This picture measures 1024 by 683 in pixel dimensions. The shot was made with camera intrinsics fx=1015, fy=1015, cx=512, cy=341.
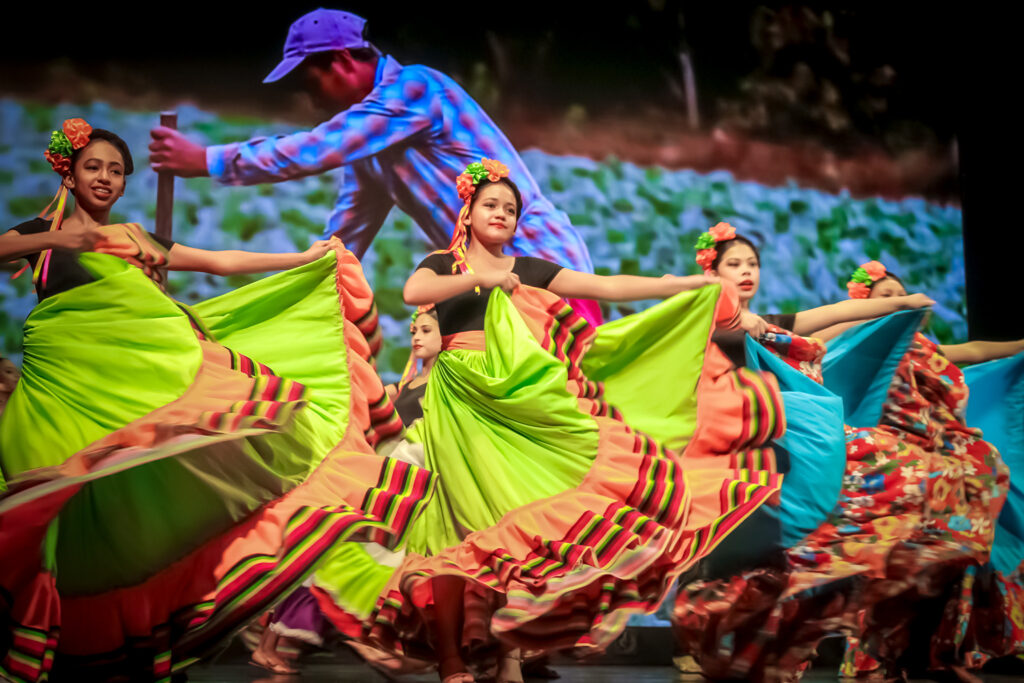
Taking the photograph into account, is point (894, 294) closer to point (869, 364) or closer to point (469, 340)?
point (869, 364)

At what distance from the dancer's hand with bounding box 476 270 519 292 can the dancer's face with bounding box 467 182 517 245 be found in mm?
189

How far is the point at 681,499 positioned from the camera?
2.92 meters

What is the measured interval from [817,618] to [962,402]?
159 cm

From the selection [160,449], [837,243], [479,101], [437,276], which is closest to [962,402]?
[837,243]

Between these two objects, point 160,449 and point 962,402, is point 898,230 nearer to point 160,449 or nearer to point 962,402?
point 962,402

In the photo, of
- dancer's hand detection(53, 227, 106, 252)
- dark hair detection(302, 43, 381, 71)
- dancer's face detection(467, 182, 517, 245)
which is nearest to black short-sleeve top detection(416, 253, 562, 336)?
dancer's face detection(467, 182, 517, 245)

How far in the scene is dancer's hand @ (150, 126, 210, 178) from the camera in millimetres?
4586

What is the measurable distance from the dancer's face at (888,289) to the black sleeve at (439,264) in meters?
2.14

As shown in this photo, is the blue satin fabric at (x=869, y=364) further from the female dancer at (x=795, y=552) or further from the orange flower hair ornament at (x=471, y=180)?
the orange flower hair ornament at (x=471, y=180)

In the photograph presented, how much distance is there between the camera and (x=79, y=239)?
308cm

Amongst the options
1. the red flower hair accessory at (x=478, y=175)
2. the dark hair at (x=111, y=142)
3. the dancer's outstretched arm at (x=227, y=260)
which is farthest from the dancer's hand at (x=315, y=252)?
the dark hair at (x=111, y=142)

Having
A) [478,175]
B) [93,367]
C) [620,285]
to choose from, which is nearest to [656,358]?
[620,285]

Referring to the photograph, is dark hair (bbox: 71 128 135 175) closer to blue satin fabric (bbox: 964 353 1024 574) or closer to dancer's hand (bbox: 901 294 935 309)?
dancer's hand (bbox: 901 294 935 309)

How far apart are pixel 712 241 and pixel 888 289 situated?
102cm
